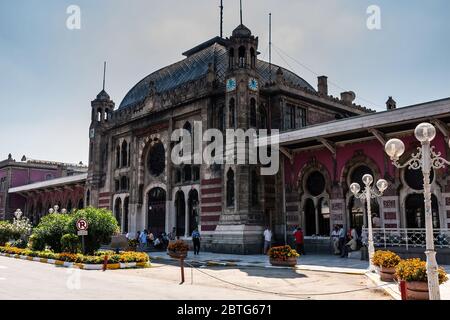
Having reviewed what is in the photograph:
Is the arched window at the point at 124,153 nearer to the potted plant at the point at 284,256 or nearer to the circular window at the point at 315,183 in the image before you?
the circular window at the point at 315,183

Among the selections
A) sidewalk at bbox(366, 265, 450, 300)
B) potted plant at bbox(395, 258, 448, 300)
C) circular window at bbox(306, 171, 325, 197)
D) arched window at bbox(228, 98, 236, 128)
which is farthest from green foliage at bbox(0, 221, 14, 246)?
potted plant at bbox(395, 258, 448, 300)

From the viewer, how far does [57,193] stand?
5016 cm

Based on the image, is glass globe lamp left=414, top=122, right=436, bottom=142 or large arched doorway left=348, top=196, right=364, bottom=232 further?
large arched doorway left=348, top=196, right=364, bottom=232

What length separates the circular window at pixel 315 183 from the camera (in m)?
24.4

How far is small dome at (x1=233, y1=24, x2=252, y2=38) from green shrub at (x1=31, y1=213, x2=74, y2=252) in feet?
47.1

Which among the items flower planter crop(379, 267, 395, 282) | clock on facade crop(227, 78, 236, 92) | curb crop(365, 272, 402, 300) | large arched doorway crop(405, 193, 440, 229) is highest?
clock on facade crop(227, 78, 236, 92)

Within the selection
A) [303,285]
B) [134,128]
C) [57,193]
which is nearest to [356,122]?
[303,285]

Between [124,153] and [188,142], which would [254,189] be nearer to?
[188,142]

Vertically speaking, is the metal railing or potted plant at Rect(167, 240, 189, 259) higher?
the metal railing

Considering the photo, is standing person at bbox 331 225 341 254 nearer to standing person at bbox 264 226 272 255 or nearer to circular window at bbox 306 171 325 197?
circular window at bbox 306 171 325 197

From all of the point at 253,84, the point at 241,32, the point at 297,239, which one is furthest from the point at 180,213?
the point at 241,32

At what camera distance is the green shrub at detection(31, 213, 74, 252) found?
21.6 m

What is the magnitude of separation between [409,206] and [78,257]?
15083mm

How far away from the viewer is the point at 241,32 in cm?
2695
